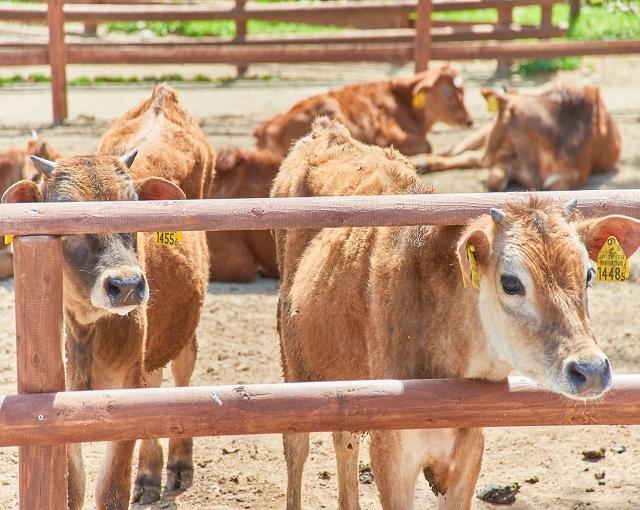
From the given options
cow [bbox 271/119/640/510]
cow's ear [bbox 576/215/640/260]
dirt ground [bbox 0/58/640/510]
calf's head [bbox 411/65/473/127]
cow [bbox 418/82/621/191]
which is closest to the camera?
cow [bbox 271/119/640/510]

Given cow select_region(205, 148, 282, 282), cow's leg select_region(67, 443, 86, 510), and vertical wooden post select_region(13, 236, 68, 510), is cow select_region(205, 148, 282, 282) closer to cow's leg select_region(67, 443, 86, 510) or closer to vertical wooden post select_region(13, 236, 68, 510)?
cow's leg select_region(67, 443, 86, 510)

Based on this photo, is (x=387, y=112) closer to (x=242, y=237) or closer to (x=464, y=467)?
(x=242, y=237)

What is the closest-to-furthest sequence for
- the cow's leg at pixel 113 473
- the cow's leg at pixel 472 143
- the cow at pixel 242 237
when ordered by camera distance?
1. the cow's leg at pixel 113 473
2. the cow at pixel 242 237
3. the cow's leg at pixel 472 143

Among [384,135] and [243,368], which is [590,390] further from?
[384,135]

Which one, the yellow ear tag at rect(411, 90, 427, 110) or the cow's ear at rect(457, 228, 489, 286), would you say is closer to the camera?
the cow's ear at rect(457, 228, 489, 286)

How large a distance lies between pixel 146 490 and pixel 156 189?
5.72 ft

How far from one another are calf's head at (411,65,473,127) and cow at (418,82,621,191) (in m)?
0.93

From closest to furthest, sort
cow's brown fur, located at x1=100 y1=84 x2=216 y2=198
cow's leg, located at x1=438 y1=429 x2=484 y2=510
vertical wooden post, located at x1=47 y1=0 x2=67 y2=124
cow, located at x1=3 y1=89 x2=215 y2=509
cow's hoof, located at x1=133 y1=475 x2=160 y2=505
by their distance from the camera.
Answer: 1. cow's leg, located at x1=438 y1=429 x2=484 y2=510
2. cow, located at x1=3 y1=89 x2=215 y2=509
3. cow's hoof, located at x1=133 y1=475 x2=160 y2=505
4. cow's brown fur, located at x1=100 y1=84 x2=216 y2=198
5. vertical wooden post, located at x1=47 y1=0 x2=67 y2=124

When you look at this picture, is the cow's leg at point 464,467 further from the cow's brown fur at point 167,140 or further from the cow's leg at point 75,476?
the cow's brown fur at point 167,140

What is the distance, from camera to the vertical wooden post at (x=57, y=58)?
13.2 m

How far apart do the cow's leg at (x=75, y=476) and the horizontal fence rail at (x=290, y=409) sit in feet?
4.07

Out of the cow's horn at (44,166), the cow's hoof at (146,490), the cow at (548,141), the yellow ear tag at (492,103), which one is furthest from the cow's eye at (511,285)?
the yellow ear tag at (492,103)

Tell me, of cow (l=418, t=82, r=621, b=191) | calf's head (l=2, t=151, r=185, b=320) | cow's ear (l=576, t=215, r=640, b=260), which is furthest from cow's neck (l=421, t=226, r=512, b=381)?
cow (l=418, t=82, r=621, b=191)

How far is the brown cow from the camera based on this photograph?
11.5m
